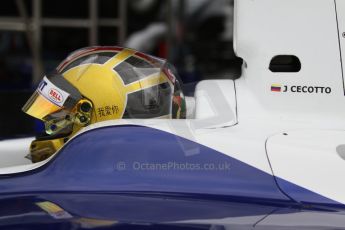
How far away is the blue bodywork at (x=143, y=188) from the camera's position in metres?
1.62

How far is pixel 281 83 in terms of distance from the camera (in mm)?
1961

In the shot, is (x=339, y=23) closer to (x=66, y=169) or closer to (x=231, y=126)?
(x=231, y=126)

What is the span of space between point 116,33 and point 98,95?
6.45 m

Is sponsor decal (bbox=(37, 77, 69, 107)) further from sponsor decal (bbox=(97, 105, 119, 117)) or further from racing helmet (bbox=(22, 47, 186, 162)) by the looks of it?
sponsor decal (bbox=(97, 105, 119, 117))

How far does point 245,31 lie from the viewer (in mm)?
1993

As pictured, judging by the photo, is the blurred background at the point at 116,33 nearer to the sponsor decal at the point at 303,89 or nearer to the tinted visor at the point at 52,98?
the tinted visor at the point at 52,98

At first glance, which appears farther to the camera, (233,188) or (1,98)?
(1,98)

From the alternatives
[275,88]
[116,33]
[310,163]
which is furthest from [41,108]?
[116,33]

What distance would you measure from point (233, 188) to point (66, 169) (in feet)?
1.70

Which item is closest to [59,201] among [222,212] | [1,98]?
[222,212]

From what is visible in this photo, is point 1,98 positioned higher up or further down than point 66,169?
higher up

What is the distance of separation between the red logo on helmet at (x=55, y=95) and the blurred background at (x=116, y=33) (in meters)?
4.86

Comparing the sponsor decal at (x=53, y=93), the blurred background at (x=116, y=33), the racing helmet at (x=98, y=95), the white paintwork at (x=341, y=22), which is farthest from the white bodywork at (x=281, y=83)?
the blurred background at (x=116, y=33)

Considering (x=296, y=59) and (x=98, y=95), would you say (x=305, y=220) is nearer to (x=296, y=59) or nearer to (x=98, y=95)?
(x=296, y=59)
